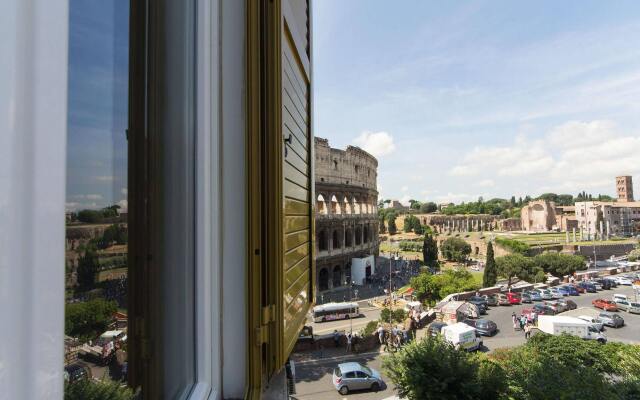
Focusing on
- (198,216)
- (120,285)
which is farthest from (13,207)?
(198,216)

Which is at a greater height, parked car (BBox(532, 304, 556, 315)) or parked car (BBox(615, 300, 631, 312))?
parked car (BBox(532, 304, 556, 315))

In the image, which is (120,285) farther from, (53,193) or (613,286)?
(613,286)

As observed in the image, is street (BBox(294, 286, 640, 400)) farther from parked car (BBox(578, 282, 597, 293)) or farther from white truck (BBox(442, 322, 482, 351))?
white truck (BBox(442, 322, 482, 351))

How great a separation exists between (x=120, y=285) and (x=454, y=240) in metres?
30.1

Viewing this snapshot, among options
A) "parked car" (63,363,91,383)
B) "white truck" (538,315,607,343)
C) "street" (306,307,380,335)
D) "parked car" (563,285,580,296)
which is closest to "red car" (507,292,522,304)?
"parked car" (563,285,580,296)

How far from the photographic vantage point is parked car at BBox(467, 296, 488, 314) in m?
13.8

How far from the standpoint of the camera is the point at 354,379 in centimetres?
758

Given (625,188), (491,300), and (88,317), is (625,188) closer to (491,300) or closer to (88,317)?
(491,300)

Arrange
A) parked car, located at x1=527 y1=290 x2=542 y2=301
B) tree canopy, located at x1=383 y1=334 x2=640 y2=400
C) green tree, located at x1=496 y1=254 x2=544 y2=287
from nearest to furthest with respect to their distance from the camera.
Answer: tree canopy, located at x1=383 y1=334 x2=640 y2=400, parked car, located at x1=527 y1=290 x2=542 y2=301, green tree, located at x1=496 y1=254 x2=544 y2=287

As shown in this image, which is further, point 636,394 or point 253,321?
point 636,394

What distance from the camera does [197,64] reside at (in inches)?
33.1

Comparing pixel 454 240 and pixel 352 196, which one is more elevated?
pixel 352 196

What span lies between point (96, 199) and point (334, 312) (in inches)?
512

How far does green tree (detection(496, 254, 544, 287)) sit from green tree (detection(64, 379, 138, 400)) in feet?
70.5
